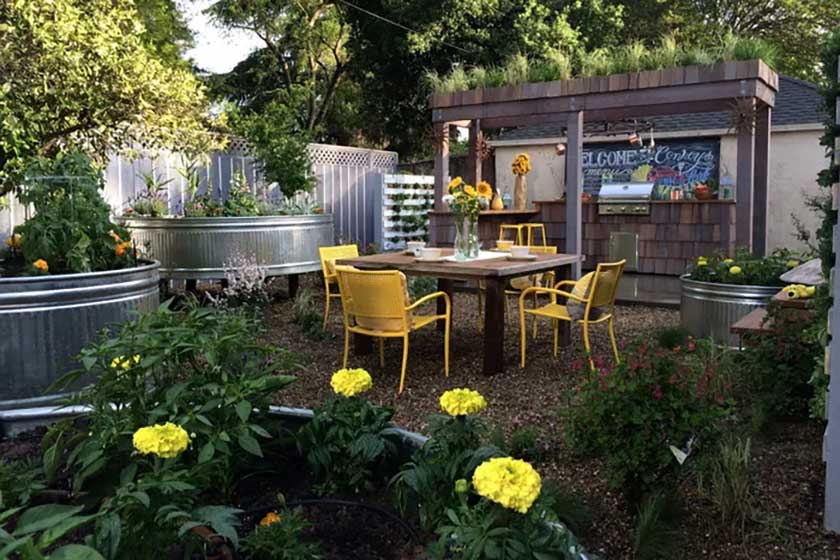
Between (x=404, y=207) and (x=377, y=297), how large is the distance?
672 centimetres

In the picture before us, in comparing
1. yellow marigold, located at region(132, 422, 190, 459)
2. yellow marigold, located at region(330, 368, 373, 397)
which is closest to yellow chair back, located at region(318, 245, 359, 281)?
yellow marigold, located at region(330, 368, 373, 397)

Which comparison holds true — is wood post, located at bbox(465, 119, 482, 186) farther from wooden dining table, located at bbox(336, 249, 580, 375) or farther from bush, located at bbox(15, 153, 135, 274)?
bush, located at bbox(15, 153, 135, 274)

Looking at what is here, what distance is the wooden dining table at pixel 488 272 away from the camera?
4746mm

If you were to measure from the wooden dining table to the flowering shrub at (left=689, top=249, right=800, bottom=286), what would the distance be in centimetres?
108

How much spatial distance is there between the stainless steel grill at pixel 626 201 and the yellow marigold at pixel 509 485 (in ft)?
24.0

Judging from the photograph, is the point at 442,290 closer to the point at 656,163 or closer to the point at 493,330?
the point at 493,330

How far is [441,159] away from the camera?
842 centimetres

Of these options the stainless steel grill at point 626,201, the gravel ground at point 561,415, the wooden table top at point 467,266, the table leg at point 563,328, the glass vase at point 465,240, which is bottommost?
the gravel ground at point 561,415

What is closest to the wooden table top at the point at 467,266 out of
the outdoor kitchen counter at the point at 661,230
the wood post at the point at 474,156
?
the outdoor kitchen counter at the point at 661,230

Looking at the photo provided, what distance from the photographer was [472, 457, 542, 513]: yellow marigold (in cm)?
141

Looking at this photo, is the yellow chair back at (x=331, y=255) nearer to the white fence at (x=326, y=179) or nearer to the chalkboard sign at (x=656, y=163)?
the white fence at (x=326, y=179)

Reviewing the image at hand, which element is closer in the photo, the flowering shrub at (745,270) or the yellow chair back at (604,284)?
Result: the yellow chair back at (604,284)

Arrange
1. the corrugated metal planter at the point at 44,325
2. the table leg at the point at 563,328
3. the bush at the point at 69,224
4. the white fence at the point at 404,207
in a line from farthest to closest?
the white fence at the point at 404,207 < the table leg at the point at 563,328 < the bush at the point at 69,224 < the corrugated metal planter at the point at 44,325

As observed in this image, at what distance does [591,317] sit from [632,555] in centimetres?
304
